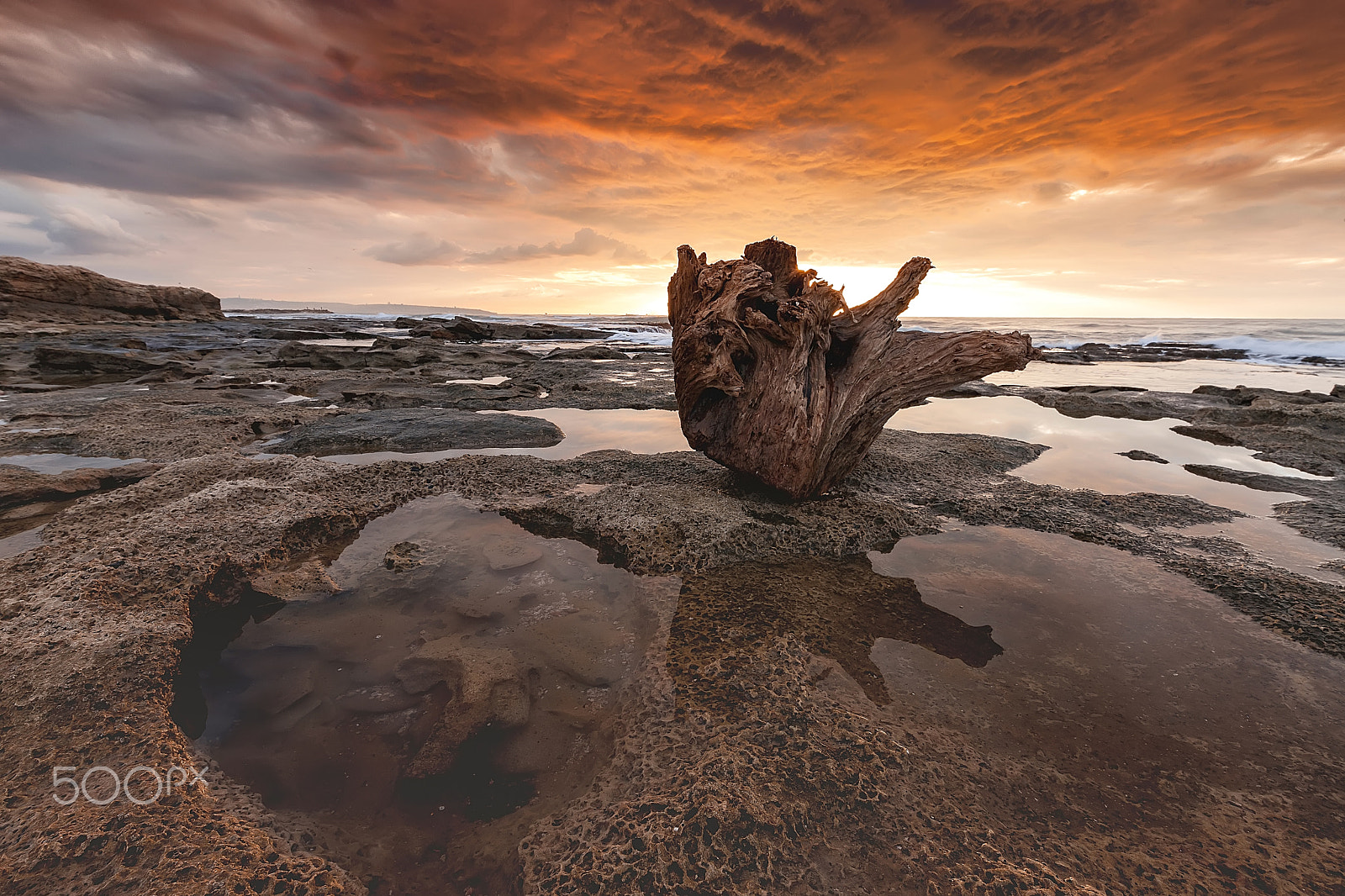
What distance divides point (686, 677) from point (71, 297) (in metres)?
49.6

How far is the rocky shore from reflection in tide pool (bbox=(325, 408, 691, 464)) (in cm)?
34

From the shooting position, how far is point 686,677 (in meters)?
2.48

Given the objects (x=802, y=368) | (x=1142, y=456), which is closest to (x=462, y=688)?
(x=802, y=368)

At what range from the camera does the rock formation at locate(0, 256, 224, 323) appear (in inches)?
1171

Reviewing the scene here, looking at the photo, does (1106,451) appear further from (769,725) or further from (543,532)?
(543,532)

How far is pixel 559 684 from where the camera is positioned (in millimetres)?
2439

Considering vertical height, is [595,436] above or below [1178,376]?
below

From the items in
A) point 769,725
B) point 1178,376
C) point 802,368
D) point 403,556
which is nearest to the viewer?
point 769,725

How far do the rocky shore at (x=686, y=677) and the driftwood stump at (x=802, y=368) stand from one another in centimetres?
44

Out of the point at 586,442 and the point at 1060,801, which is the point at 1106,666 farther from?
the point at 586,442

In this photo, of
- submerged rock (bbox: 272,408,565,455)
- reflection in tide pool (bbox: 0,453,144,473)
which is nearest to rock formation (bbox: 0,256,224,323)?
reflection in tide pool (bbox: 0,453,144,473)

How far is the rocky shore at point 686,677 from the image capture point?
1.62 m

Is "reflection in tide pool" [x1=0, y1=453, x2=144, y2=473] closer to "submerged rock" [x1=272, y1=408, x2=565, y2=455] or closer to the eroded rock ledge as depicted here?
the eroded rock ledge

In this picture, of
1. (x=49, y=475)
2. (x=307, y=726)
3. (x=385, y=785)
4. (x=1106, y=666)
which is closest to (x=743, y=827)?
(x=385, y=785)
